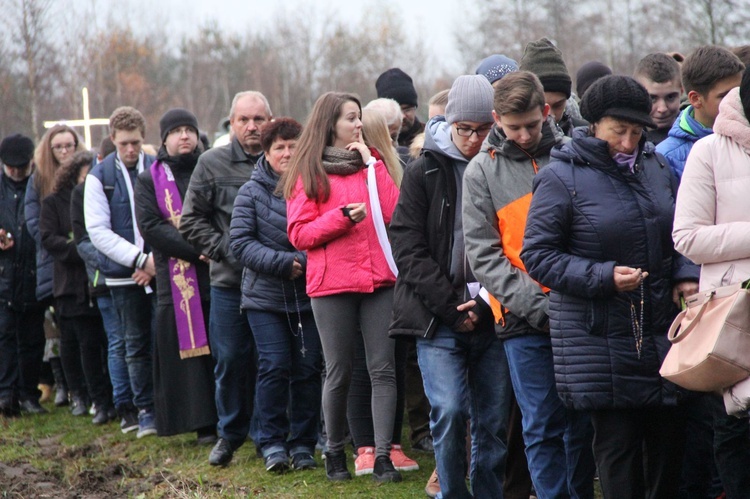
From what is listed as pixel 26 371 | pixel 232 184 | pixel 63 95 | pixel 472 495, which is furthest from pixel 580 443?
pixel 63 95

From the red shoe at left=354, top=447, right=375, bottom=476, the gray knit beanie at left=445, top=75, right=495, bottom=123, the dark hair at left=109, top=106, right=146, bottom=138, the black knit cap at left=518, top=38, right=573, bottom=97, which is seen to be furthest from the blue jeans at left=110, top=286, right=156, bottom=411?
the gray knit beanie at left=445, top=75, right=495, bottom=123

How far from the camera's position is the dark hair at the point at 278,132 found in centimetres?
718

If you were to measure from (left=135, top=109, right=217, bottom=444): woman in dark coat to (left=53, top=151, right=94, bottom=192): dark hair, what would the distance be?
1989 millimetres

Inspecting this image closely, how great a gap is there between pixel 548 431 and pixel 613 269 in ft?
3.11

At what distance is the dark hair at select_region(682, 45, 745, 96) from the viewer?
5242 millimetres

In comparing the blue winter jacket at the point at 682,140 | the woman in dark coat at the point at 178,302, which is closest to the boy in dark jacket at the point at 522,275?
the blue winter jacket at the point at 682,140

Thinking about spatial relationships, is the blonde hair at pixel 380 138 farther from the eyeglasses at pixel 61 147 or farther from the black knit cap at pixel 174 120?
the eyeglasses at pixel 61 147

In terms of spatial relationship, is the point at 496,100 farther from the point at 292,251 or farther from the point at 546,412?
the point at 292,251

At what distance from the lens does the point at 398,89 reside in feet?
29.9

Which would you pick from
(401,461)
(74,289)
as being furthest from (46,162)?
(401,461)

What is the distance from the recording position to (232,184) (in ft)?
25.2

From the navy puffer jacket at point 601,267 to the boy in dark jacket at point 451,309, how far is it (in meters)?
0.67

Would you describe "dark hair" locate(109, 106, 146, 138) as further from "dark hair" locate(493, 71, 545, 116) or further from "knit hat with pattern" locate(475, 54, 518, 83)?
"dark hair" locate(493, 71, 545, 116)

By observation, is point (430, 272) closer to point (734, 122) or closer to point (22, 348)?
point (734, 122)
